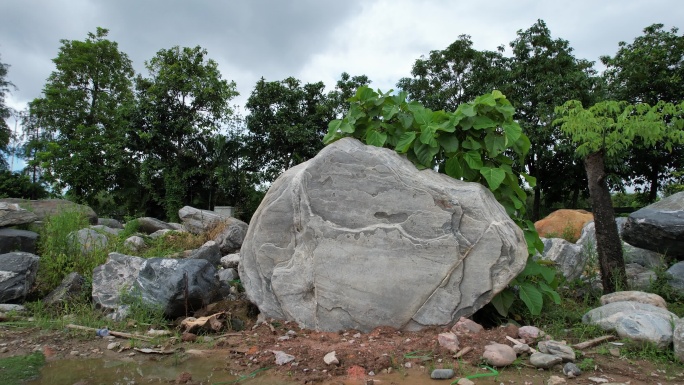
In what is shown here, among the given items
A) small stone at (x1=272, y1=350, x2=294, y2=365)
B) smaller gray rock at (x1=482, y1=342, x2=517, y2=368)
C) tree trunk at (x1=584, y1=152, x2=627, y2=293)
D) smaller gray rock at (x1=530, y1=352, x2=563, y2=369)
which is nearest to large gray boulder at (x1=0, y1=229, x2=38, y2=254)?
small stone at (x1=272, y1=350, x2=294, y2=365)

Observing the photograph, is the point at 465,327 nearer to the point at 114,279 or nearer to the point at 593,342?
the point at 593,342

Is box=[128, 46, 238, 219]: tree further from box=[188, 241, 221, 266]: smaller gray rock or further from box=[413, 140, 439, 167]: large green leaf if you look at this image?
box=[413, 140, 439, 167]: large green leaf

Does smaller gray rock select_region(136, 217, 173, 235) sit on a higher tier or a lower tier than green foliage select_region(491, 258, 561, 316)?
higher

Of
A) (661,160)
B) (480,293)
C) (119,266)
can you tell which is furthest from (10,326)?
(661,160)

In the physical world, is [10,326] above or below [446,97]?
below

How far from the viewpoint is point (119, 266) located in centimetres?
541

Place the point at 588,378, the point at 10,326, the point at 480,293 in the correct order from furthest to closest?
the point at 10,326, the point at 480,293, the point at 588,378

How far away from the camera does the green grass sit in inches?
128

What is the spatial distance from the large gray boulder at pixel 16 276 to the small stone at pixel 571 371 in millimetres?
5902

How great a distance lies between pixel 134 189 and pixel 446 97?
531 inches

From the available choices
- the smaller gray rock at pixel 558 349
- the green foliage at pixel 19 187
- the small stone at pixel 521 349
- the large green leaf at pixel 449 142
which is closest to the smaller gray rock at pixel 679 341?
the smaller gray rock at pixel 558 349

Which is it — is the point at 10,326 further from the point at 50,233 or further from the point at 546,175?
the point at 546,175

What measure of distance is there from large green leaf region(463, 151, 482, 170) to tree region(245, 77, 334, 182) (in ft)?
43.8

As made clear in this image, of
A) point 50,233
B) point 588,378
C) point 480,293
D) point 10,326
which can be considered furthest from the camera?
point 50,233
